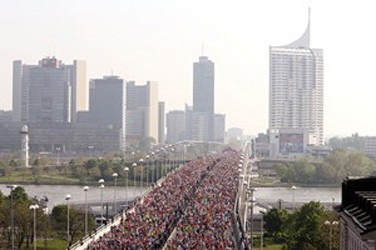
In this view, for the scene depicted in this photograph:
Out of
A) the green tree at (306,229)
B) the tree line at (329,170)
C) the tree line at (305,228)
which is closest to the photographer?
the tree line at (305,228)

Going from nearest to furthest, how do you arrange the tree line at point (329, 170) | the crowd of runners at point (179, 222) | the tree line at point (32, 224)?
1. the crowd of runners at point (179, 222)
2. the tree line at point (32, 224)
3. the tree line at point (329, 170)

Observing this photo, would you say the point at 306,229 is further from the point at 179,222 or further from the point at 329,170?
the point at 329,170

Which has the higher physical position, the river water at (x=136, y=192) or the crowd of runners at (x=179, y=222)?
the crowd of runners at (x=179, y=222)

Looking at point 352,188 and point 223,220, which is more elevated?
point 352,188

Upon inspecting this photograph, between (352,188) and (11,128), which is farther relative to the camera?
(11,128)

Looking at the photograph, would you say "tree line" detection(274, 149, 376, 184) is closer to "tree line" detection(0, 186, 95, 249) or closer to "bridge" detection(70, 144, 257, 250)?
"bridge" detection(70, 144, 257, 250)

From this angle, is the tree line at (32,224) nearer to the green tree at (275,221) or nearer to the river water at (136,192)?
the green tree at (275,221)

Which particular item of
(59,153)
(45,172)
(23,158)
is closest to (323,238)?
(45,172)

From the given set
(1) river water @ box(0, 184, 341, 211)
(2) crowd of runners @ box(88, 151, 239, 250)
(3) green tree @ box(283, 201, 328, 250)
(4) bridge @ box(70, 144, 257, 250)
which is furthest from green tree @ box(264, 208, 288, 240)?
(1) river water @ box(0, 184, 341, 211)

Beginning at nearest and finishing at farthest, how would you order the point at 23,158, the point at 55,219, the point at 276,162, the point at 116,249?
the point at 116,249
the point at 55,219
the point at 23,158
the point at 276,162

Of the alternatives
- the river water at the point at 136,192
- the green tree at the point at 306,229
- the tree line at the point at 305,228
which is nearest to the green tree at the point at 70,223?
the tree line at the point at 305,228

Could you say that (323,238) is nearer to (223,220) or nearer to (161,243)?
(223,220)
